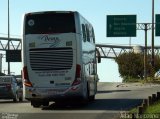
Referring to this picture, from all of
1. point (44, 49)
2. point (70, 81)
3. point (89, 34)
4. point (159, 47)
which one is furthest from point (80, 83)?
point (159, 47)

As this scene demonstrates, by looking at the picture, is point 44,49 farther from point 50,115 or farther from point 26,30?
point 50,115

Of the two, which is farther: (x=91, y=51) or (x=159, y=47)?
(x=159, y=47)

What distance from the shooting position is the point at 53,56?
2536 cm

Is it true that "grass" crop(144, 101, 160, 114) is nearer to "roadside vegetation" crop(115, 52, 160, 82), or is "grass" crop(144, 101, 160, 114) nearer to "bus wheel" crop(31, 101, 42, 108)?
"bus wheel" crop(31, 101, 42, 108)

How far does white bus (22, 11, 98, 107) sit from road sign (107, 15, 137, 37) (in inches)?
Result: 1190

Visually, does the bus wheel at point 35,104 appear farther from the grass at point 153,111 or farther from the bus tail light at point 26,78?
the grass at point 153,111

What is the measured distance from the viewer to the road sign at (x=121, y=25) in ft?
182

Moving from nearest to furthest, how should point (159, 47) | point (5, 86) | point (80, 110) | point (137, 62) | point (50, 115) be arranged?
point (50, 115), point (80, 110), point (5, 86), point (137, 62), point (159, 47)

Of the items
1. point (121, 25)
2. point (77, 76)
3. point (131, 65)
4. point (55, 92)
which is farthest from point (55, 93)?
point (131, 65)

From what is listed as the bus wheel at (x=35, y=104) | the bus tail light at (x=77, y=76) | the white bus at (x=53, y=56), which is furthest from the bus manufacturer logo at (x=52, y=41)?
the bus wheel at (x=35, y=104)

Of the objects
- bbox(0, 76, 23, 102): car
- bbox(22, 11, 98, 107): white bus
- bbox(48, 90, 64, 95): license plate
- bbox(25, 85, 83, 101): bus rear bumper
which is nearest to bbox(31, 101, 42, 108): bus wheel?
bbox(22, 11, 98, 107): white bus

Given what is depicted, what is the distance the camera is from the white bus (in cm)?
2525

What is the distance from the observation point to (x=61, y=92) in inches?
995

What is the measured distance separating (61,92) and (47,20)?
3.11 m
